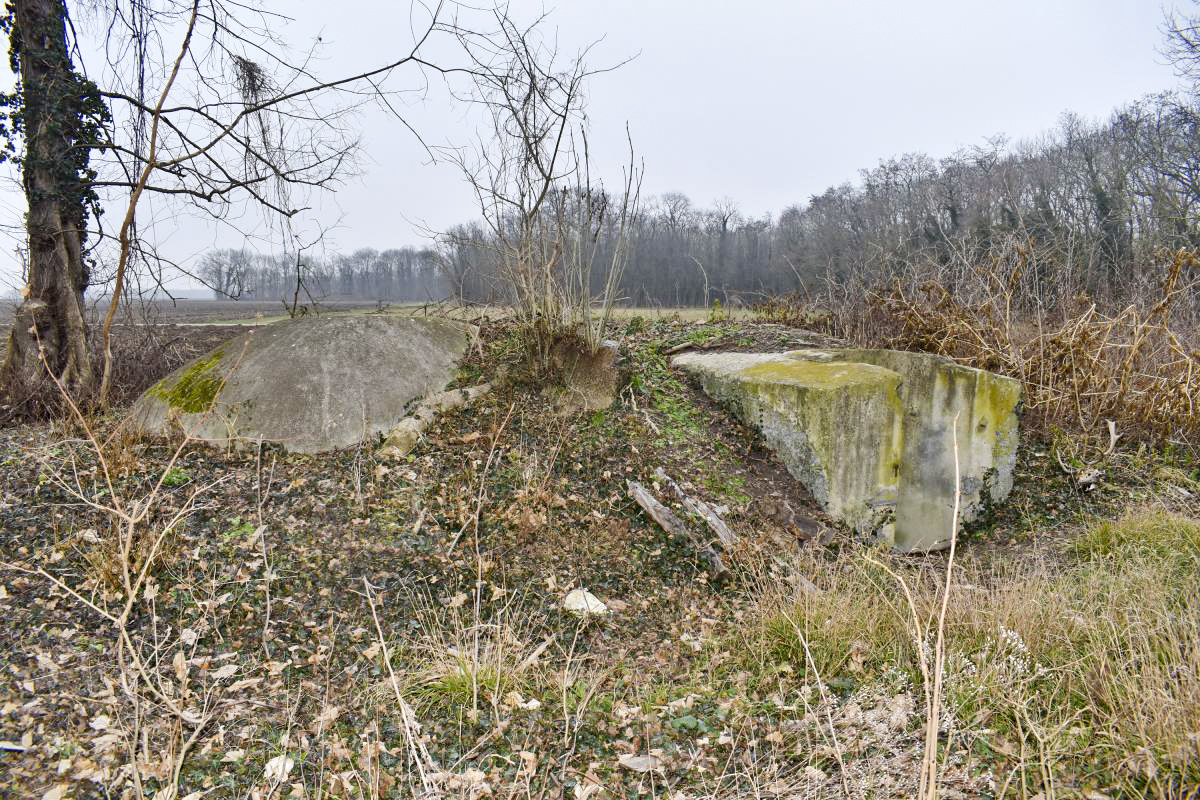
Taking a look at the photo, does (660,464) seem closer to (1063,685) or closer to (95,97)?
(1063,685)

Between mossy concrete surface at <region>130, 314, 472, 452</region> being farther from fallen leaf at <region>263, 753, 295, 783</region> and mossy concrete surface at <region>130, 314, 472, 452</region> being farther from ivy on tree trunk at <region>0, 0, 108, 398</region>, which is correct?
fallen leaf at <region>263, 753, 295, 783</region>

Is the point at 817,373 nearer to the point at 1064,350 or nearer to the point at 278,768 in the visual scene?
the point at 1064,350

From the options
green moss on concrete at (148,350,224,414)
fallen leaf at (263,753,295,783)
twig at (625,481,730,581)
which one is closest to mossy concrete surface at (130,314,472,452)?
green moss on concrete at (148,350,224,414)

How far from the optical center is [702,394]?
5.70 metres

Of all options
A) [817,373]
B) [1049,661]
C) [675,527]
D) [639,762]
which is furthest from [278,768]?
[817,373]

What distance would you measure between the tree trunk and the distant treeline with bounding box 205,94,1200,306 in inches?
39.6

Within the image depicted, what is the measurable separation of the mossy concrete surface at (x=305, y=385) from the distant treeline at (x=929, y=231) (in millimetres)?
892

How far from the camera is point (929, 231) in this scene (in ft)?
81.6

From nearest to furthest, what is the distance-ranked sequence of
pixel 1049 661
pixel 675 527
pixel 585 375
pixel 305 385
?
pixel 1049 661 < pixel 675 527 < pixel 305 385 < pixel 585 375

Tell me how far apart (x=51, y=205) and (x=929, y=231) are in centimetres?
2620

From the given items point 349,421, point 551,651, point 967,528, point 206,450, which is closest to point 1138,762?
point 551,651

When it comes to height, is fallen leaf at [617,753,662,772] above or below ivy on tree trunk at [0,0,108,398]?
below

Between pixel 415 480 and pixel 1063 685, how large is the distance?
11.3 ft

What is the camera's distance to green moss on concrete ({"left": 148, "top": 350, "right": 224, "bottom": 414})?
179 inches
